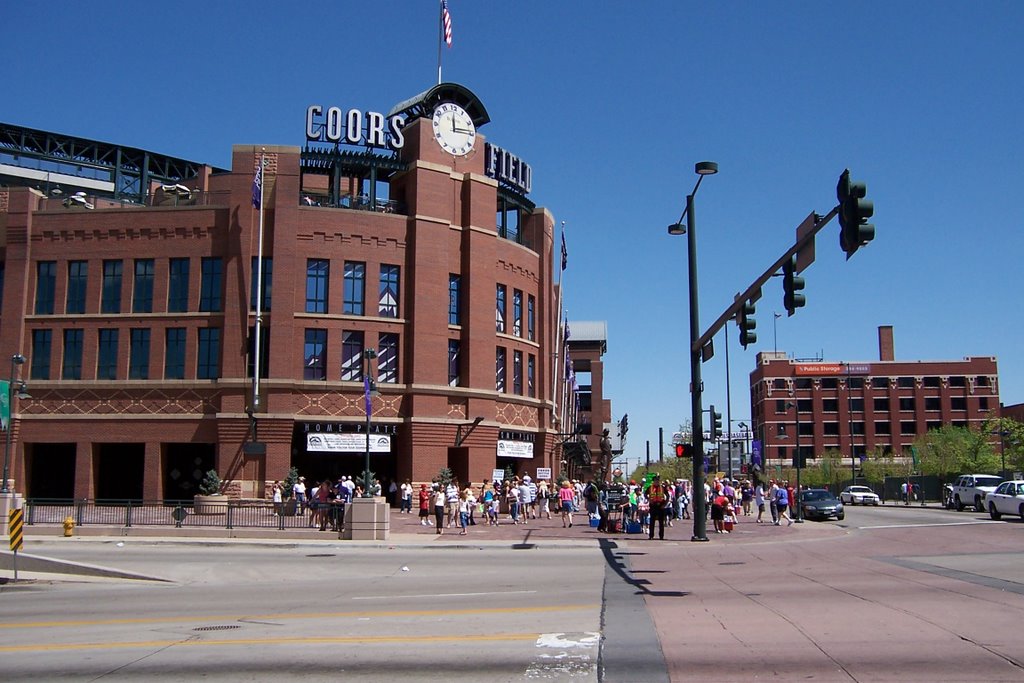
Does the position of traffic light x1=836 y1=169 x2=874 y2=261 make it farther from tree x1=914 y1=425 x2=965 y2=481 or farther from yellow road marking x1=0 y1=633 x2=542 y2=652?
tree x1=914 y1=425 x2=965 y2=481

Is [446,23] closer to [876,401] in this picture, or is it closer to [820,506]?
[820,506]

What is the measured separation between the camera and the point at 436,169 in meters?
49.6

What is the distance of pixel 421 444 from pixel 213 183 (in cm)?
1828

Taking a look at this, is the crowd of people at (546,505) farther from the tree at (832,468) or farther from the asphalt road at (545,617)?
the tree at (832,468)

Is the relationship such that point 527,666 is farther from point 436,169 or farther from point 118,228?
point 118,228

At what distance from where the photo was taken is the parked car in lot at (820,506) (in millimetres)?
41844

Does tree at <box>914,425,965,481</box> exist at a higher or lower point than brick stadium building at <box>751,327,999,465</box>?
lower

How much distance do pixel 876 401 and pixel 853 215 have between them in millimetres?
109159

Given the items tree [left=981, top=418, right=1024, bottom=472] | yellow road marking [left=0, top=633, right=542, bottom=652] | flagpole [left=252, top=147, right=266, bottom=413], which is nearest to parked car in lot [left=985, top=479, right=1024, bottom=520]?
yellow road marking [left=0, top=633, right=542, bottom=652]

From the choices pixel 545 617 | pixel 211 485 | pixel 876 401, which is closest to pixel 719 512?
pixel 545 617

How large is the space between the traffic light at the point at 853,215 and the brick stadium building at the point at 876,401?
10182 cm

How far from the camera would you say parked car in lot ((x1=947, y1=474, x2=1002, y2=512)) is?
45906 millimetres

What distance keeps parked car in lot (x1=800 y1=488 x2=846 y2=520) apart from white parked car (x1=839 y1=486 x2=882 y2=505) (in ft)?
81.9

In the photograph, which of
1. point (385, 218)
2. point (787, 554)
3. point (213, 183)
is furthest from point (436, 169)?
point (787, 554)
